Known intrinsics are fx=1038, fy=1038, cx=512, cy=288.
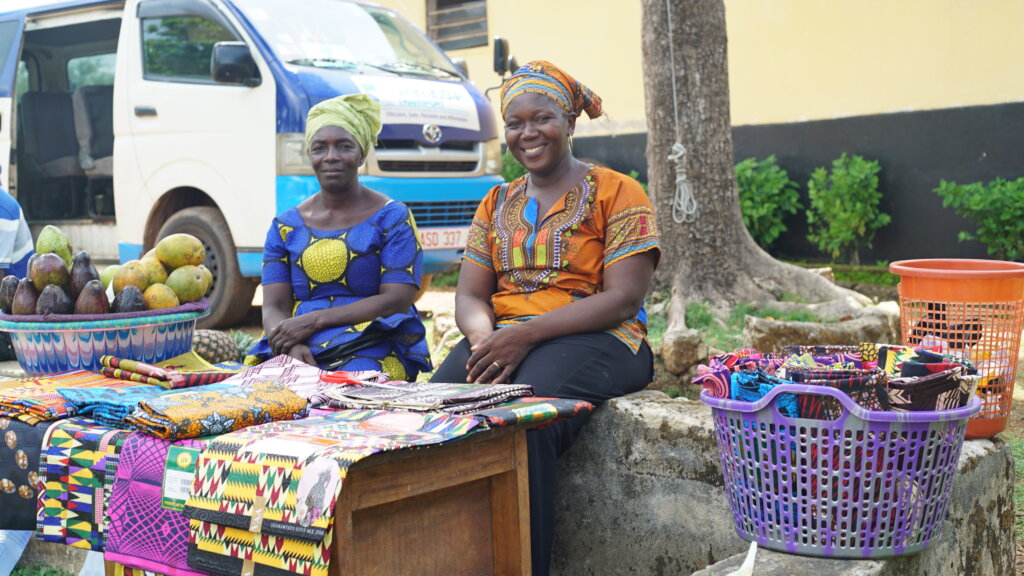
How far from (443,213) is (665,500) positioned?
4128 mm

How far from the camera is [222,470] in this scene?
2281mm

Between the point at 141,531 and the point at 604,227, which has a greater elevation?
the point at 604,227

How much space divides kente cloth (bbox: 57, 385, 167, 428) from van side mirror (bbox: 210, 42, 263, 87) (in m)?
3.88

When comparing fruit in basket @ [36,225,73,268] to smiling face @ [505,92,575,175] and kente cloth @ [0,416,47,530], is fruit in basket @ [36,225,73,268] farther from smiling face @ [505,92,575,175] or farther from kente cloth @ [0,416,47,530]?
smiling face @ [505,92,575,175]

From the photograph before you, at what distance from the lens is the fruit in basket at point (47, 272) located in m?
3.23

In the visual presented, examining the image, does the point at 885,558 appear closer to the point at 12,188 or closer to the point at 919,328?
the point at 919,328

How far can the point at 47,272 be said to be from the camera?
10.6 ft

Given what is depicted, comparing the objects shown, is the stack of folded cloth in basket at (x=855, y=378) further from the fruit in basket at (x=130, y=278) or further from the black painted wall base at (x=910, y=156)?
the black painted wall base at (x=910, y=156)

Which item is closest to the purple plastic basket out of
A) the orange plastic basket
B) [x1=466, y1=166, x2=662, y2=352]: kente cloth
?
the orange plastic basket

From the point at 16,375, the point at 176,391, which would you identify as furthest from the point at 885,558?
the point at 16,375

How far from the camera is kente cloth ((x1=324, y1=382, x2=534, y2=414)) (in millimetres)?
2568

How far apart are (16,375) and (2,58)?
496cm

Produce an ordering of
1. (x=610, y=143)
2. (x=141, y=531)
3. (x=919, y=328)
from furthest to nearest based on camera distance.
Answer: (x=610, y=143)
(x=919, y=328)
(x=141, y=531)

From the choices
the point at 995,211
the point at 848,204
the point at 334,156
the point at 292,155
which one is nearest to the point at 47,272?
the point at 334,156
